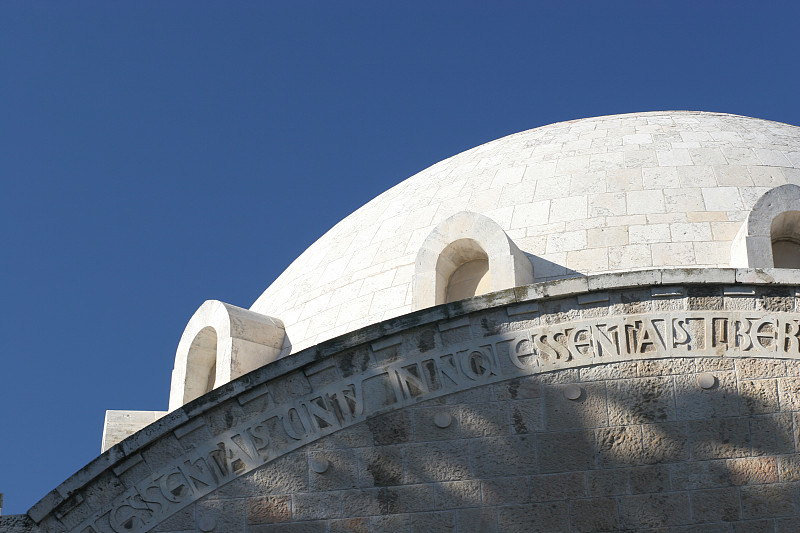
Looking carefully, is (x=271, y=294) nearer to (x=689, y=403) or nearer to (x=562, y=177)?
(x=562, y=177)

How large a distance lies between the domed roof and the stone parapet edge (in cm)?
331

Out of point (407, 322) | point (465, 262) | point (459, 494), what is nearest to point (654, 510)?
point (459, 494)

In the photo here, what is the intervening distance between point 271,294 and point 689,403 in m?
8.85

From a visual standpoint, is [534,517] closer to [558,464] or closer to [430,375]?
[558,464]

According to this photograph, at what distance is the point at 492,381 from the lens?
1002cm

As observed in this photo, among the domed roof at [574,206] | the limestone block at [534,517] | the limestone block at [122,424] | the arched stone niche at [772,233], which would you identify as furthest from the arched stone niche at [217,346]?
the limestone block at [534,517]

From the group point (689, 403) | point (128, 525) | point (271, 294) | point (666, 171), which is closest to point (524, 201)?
point (666, 171)

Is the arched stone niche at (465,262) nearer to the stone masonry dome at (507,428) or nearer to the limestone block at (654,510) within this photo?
the stone masonry dome at (507,428)

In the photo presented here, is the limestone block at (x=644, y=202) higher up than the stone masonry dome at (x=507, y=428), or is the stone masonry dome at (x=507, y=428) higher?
the limestone block at (x=644, y=202)

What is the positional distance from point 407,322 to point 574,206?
4901mm

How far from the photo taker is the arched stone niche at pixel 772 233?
512 inches

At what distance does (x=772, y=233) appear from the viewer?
44.0 ft

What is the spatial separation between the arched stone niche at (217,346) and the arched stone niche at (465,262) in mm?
2535

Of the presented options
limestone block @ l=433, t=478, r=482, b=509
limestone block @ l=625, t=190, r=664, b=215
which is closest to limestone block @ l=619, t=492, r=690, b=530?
limestone block @ l=433, t=478, r=482, b=509
